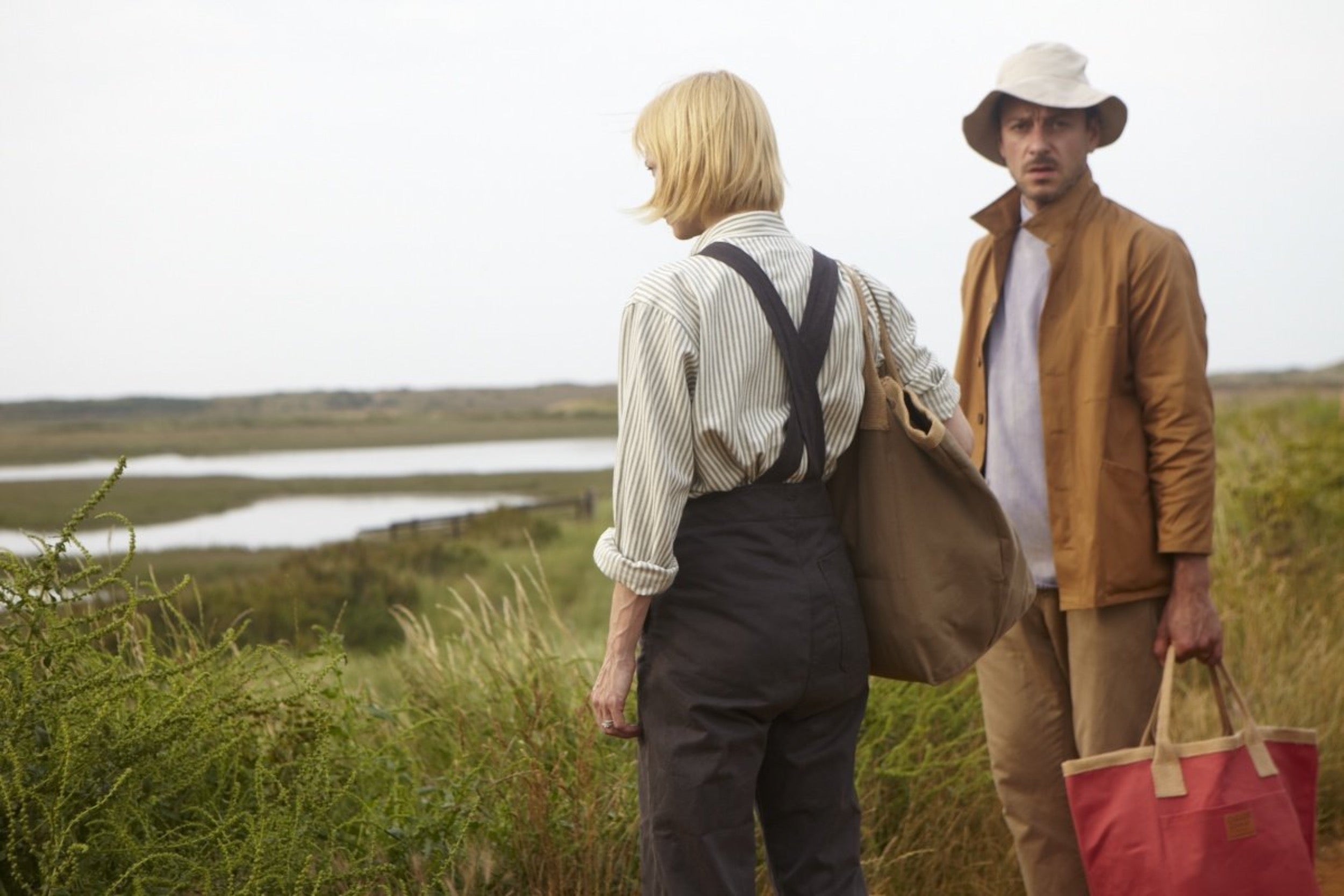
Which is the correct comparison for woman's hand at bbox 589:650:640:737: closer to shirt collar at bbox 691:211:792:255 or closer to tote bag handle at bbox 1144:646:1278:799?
shirt collar at bbox 691:211:792:255

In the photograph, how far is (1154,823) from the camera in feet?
9.70

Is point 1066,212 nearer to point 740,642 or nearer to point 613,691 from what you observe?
point 740,642

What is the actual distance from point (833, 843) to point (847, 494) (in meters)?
0.61

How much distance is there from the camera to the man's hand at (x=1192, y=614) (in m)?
3.16

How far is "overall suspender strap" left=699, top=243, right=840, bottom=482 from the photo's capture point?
7.18 ft

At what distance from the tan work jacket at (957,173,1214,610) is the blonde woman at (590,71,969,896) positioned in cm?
108

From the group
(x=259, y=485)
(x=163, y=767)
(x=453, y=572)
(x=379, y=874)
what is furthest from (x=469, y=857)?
(x=259, y=485)

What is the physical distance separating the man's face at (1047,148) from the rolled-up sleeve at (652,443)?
5.04 feet

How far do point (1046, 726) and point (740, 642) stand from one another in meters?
1.59

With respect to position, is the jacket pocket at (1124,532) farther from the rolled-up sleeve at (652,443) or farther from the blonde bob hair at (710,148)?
the rolled-up sleeve at (652,443)

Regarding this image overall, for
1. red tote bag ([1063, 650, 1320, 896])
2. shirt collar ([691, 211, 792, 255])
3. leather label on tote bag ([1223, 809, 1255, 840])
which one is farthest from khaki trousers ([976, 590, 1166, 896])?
shirt collar ([691, 211, 792, 255])

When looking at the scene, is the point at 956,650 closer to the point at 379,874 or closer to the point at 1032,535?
the point at 1032,535

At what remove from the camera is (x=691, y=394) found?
2.16 metres

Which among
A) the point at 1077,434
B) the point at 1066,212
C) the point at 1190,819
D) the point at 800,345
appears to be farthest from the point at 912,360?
the point at 1190,819
